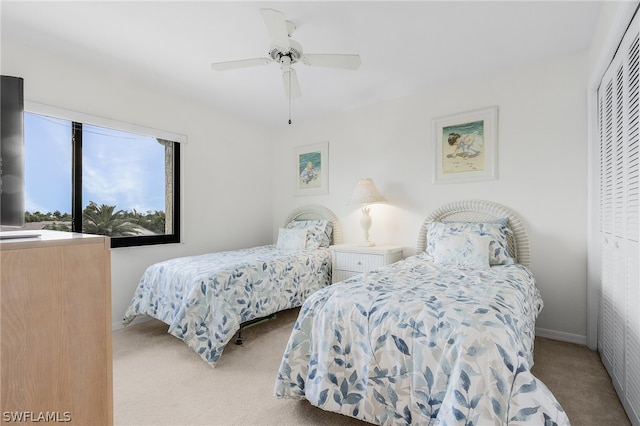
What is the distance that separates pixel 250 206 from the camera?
4.45m

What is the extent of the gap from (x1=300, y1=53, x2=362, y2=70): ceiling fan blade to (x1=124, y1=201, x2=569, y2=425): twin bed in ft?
4.92

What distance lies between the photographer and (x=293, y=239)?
12.4ft

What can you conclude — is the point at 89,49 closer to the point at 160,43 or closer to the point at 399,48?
the point at 160,43

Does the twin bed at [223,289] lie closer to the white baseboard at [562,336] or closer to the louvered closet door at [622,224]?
the white baseboard at [562,336]

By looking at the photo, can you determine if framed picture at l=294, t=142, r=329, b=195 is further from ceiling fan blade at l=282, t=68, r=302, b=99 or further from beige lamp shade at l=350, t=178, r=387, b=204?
ceiling fan blade at l=282, t=68, r=302, b=99

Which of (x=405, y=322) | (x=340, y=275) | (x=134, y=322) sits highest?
(x=405, y=322)

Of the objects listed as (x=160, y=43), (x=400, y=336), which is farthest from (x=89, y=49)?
(x=400, y=336)

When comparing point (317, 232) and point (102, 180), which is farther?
point (317, 232)

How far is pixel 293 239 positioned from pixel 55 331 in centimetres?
291

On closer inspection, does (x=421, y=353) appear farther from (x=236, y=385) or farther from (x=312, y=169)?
(x=312, y=169)

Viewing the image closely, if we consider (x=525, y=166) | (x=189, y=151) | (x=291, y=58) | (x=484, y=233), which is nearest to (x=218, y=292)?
(x=291, y=58)

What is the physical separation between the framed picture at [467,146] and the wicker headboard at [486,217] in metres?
0.27

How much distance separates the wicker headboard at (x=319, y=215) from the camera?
Result: 4.03 metres

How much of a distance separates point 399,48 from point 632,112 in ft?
5.15
